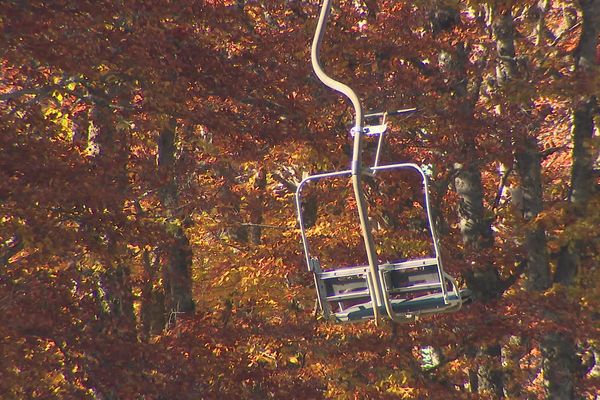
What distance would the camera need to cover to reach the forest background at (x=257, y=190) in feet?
30.6

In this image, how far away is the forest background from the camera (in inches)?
368

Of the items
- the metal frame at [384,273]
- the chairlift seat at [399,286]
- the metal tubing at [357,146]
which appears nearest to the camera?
the metal tubing at [357,146]

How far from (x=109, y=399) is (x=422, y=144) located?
5.69 m

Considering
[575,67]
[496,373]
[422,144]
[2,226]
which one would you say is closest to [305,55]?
[422,144]

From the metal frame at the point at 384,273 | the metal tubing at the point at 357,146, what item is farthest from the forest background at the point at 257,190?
the metal tubing at the point at 357,146

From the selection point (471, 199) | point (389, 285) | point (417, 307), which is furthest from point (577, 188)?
point (389, 285)

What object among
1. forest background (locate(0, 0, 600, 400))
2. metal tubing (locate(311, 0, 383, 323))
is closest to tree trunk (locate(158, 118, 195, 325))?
forest background (locate(0, 0, 600, 400))

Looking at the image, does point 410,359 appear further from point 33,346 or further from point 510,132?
point 33,346

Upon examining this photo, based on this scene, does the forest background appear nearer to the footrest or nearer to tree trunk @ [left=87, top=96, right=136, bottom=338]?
tree trunk @ [left=87, top=96, right=136, bottom=338]

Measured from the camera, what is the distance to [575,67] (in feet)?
40.6

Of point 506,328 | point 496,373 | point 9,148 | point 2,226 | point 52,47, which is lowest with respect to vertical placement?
point 496,373

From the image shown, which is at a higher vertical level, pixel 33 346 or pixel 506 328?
pixel 33 346

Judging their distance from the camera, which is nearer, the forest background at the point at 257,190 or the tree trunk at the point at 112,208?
the forest background at the point at 257,190

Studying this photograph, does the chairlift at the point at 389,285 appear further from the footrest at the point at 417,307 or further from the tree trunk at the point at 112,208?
the tree trunk at the point at 112,208
